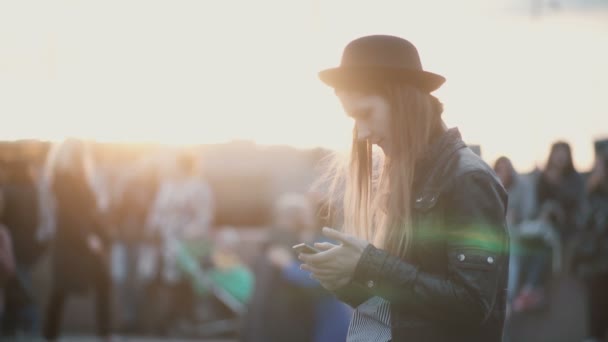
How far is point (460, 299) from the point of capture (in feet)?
8.34

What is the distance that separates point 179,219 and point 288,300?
3144 millimetres

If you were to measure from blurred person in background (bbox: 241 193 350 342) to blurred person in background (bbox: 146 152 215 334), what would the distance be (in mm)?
2306

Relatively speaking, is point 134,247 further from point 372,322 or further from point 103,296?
point 372,322

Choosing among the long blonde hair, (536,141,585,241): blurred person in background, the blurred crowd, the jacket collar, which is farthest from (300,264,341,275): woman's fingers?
(536,141,585,241): blurred person in background

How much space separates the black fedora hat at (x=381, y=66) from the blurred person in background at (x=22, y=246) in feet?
25.5

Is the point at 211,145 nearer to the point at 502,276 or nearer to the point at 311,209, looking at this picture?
the point at 311,209

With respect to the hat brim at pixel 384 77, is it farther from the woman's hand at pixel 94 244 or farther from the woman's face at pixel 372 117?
the woman's hand at pixel 94 244

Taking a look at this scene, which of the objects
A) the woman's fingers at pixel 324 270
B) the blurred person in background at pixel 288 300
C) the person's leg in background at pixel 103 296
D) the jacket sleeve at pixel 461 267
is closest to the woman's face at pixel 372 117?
the jacket sleeve at pixel 461 267

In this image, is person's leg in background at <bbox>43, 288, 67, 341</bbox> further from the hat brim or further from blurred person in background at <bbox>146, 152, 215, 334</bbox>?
the hat brim

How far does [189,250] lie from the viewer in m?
10.8

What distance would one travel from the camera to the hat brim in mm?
2734

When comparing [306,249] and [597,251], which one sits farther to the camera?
[597,251]

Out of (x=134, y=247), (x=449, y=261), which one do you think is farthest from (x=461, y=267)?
(x=134, y=247)

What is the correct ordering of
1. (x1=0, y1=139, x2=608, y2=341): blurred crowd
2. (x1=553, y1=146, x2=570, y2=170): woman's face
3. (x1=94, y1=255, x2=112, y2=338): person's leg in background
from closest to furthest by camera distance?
(x1=0, y1=139, x2=608, y2=341): blurred crowd → (x1=94, y1=255, x2=112, y2=338): person's leg in background → (x1=553, y1=146, x2=570, y2=170): woman's face
